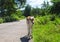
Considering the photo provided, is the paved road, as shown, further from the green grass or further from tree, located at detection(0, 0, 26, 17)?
tree, located at detection(0, 0, 26, 17)

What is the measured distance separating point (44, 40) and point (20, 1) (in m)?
71.7

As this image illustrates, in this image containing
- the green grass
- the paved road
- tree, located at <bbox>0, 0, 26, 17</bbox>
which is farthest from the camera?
tree, located at <bbox>0, 0, 26, 17</bbox>

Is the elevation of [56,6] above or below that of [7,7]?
above

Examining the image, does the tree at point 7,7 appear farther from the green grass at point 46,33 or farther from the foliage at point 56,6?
the green grass at point 46,33

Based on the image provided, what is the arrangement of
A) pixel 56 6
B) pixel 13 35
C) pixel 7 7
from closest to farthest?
pixel 13 35, pixel 56 6, pixel 7 7

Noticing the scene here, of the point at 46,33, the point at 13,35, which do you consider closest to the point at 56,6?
the point at 46,33

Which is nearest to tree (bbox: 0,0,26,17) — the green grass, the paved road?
the green grass

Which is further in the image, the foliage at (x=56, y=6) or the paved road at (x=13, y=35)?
the foliage at (x=56, y=6)

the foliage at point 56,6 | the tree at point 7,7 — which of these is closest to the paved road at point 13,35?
the foliage at point 56,6

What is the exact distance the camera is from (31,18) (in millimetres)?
12922

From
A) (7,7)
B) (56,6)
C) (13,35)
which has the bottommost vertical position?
(7,7)

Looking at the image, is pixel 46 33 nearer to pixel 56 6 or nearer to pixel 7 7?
pixel 56 6

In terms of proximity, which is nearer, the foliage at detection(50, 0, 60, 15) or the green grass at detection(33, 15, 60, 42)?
the green grass at detection(33, 15, 60, 42)

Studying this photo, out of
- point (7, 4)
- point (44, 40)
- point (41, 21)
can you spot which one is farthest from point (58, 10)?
point (7, 4)
